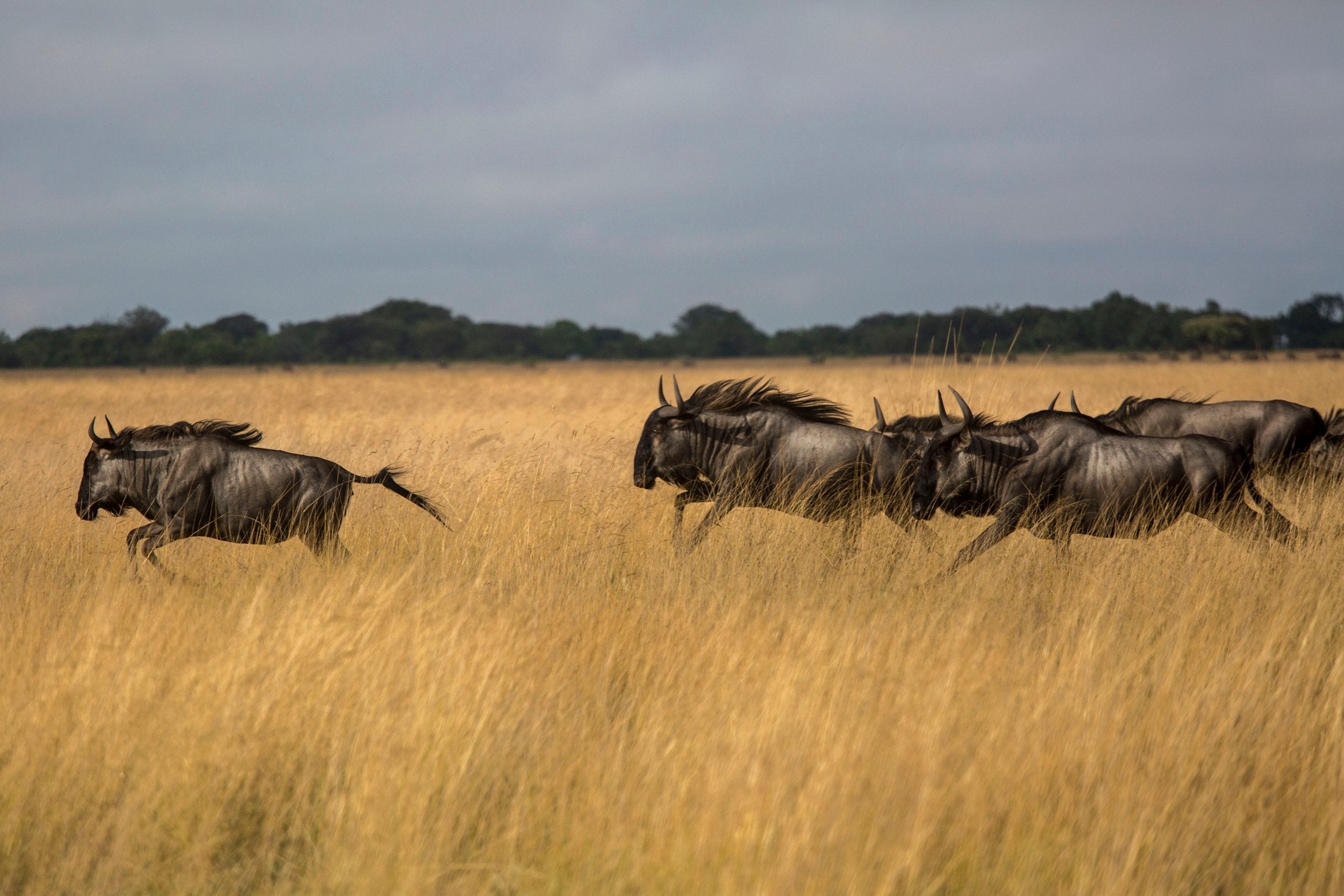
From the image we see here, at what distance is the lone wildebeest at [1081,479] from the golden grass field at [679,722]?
27 centimetres

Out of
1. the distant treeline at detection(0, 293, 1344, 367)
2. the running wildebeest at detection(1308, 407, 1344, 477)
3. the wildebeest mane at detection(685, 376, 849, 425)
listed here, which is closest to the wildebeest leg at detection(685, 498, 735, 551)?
the wildebeest mane at detection(685, 376, 849, 425)

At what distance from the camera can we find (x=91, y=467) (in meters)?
6.33

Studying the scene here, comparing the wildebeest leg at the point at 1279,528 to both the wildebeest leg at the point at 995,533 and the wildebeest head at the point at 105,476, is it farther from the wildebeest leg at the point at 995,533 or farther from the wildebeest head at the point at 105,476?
the wildebeest head at the point at 105,476

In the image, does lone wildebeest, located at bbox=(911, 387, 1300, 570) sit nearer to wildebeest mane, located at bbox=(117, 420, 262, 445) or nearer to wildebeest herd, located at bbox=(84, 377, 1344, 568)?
wildebeest herd, located at bbox=(84, 377, 1344, 568)

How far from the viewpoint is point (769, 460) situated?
729 centimetres

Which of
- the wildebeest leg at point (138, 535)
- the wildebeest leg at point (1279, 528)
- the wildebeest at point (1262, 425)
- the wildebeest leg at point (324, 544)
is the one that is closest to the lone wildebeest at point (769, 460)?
the wildebeest leg at point (324, 544)

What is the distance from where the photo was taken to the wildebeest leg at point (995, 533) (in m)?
6.09

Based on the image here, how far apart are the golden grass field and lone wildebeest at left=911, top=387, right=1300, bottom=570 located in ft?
0.88

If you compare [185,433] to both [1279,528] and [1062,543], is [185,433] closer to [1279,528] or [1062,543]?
[1062,543]

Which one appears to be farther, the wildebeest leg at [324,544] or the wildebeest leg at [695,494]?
the wildebeest leg at [695,494]

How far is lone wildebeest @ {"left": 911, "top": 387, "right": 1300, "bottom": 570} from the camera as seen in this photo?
6.37 meters

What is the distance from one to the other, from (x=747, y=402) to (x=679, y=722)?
3.75m

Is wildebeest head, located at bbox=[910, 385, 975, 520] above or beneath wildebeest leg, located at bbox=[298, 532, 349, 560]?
above

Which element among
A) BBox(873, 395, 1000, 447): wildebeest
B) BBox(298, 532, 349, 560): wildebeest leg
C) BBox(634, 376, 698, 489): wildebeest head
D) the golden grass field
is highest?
BBox(873, 395, 1000, 447): wildebeest
